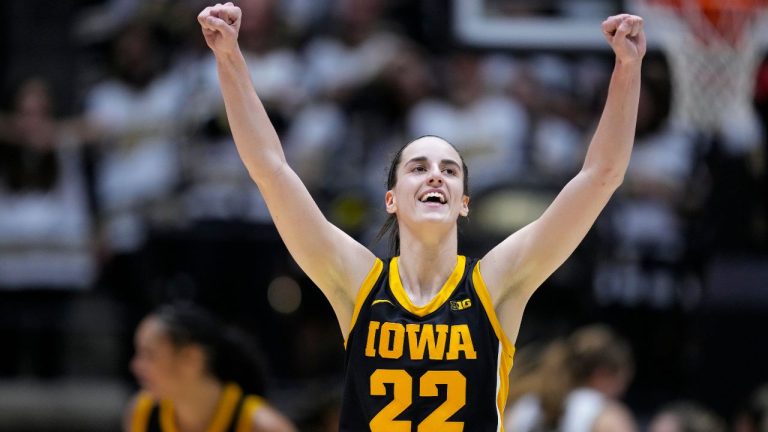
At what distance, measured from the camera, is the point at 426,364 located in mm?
3723

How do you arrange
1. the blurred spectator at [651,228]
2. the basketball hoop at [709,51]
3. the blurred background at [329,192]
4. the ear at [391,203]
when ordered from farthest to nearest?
the blurred spectator at [651,228] < the blurred background at [329,192] < the basketball hoop at [709,51] < the ear at [391,203]

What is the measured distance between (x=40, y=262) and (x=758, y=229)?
19.6ft

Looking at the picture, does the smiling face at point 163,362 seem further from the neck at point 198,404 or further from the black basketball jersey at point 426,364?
the black basketball jersey at point 426,364

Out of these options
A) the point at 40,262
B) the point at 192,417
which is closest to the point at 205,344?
the point at 192,417

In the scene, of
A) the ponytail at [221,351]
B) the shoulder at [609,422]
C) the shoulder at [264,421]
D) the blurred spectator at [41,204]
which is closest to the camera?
the shoulder at [264,421]

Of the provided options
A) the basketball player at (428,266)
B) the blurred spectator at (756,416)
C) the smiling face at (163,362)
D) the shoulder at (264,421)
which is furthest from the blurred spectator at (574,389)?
the basketball player at (428,266)

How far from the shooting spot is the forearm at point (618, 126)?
151 inches

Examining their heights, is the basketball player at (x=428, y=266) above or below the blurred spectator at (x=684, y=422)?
above

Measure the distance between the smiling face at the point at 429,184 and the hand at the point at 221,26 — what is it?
657 mm

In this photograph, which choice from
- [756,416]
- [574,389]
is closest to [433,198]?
[574,389]

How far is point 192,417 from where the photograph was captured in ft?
19.1

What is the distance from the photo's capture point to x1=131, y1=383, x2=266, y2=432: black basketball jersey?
5.77 metres

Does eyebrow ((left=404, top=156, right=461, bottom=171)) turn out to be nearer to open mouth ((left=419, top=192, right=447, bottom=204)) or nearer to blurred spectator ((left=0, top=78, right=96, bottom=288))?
open mouth ((left=419, top=192, right=447, bottom=204))

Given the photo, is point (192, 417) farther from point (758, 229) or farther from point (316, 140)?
point (758, 229)
